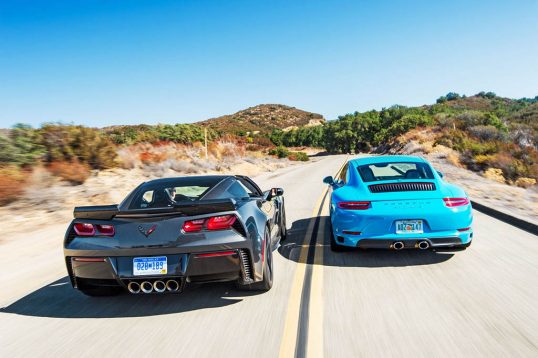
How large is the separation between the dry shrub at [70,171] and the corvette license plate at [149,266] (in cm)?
1073

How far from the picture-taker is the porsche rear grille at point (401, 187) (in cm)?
564

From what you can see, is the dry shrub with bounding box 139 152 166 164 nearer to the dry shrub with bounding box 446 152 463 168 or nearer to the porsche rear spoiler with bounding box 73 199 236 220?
the dry shrub with bounding box 446 152 463 168

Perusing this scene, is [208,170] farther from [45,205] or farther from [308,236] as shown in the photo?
[308,236]

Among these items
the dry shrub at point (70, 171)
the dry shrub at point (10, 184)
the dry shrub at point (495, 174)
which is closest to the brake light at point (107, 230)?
the dry shrub at point (10, 184)

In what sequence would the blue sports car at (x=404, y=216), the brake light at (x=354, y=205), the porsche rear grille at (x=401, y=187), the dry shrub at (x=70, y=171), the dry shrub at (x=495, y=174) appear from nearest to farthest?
the blue sports car at (x=404, y=216)
the brake light at (x=354, y=205)
the porsche rear grille at (x=401, y=187)
the dry shrub at (x=70, y=171)
the dry shrub at (x=495, y=174)

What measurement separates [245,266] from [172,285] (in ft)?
2.33

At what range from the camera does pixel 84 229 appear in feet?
13.5

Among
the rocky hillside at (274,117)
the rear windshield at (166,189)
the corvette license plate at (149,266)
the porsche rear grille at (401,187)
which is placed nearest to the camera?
the corvette license plate at (149,266)

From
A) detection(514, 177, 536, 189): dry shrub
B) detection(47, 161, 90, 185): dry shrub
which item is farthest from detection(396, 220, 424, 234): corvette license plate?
detection(514, 177, 536, 189): dry shrub

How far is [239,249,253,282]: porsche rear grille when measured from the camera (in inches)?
160

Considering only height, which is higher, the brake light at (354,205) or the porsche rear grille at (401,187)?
the porsche rear grille at (401,187)

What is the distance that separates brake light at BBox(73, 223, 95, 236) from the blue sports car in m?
3.15

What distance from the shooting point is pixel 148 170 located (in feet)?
62.2

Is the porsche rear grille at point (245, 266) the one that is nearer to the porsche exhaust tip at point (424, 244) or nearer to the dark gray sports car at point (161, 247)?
the dark gray sports car at point (161, 247)
